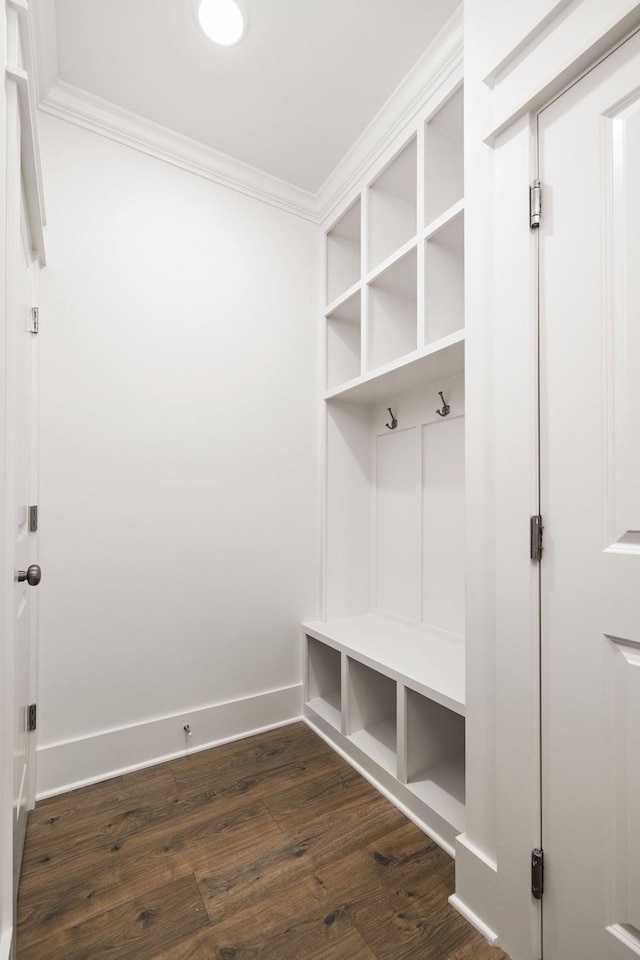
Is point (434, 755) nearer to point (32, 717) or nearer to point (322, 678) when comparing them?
point (322, 678)

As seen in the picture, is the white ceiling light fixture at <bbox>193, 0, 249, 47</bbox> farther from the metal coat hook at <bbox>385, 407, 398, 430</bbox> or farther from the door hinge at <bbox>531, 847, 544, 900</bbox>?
the door hinge at <bbox>531, 847, 544, 900</bbox>

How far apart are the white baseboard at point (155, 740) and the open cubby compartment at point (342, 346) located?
1.68 metres

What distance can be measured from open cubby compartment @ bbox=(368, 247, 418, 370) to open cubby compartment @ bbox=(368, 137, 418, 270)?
131mm

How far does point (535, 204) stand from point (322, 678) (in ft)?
7.23

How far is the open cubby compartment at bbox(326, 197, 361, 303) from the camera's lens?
2.41 meters

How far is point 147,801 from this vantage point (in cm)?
167

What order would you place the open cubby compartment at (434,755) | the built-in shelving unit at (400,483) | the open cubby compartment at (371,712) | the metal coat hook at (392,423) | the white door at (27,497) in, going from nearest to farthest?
the white door at (27,497), the open cubby compartment at (434,755), the built-in shelving unit at (400,483), the open cubby compartment at (371,712), the metal coat hook at (392,423)

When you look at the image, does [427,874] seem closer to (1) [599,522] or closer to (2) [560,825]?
(2) [560,825]

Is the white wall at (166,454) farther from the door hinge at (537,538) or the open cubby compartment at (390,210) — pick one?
the door hinge at (537,538)

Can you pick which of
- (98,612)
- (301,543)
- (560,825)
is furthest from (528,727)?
(98,612)

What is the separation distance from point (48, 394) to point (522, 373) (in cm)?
170

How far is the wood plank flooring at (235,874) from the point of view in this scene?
3.73 feet

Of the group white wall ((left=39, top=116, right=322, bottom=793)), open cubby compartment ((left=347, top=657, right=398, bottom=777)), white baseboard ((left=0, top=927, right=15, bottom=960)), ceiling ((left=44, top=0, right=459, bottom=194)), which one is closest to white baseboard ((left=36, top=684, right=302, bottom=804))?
white wall ((left=39, top=116, right=322, bottom=793))

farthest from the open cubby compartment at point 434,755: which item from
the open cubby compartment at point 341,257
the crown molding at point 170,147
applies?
the crown molding at point 170,147
